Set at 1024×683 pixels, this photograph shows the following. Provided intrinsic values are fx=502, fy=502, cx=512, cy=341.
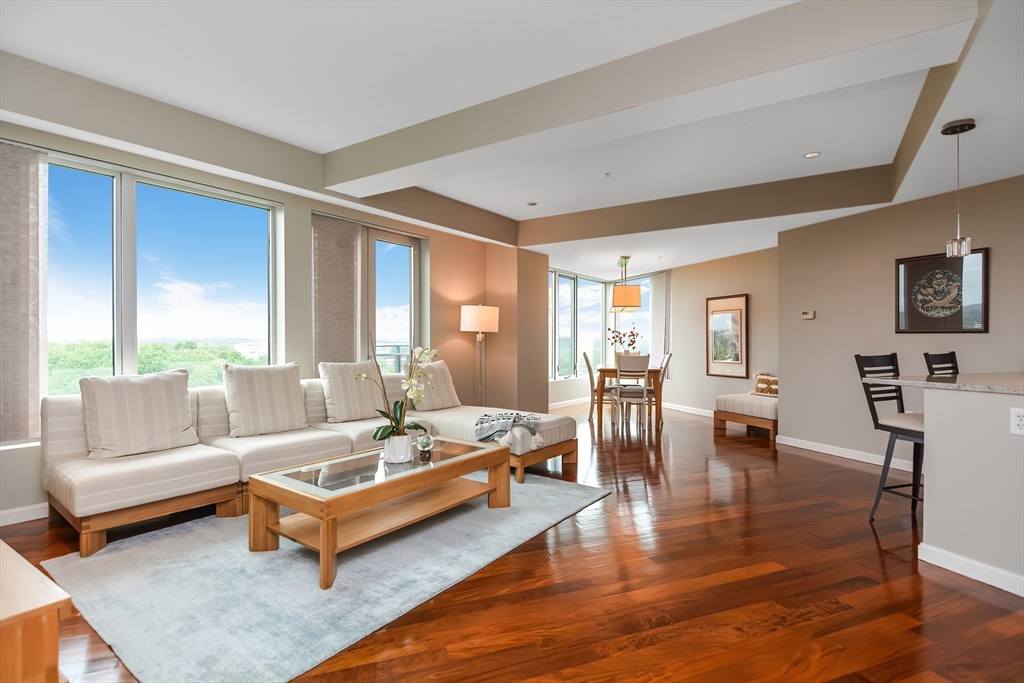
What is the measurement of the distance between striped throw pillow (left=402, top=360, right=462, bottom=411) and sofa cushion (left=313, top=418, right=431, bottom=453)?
724 millimetres

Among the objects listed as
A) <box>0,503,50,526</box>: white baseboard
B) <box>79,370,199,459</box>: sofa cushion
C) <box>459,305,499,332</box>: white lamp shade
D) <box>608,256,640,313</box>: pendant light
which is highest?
<box>608,256,640,313</box>: pendant light

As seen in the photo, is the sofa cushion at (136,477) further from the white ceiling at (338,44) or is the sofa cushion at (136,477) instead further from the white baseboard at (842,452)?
the white baseboard at (842,452)

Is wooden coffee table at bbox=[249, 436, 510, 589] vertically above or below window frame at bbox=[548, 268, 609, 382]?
below

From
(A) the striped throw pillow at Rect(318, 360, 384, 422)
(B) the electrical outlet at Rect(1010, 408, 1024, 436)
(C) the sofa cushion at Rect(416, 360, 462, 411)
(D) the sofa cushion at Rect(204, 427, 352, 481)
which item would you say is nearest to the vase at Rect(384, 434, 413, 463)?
(D) the sofa cushion at Rect(204, 427, 352, 481)

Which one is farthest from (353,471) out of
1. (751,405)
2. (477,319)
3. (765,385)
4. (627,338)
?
(627,338)

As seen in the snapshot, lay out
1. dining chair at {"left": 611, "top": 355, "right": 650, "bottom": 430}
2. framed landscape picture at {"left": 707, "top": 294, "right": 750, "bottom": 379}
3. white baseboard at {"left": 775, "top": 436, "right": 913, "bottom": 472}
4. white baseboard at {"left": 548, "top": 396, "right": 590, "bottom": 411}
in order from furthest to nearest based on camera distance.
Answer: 1. white baseboard at {"left": 548, "top": 396, "right": 590, "bottom": 411}
2. framed landscape picture at {"left": 707, "top": 294, "right": 750, "bottom": 379}
3. dining chair at {"left": 611, "top": 355, "right": 650, "bottom": 430}
4. white baseboard at {"left": 775, "top": 436, "right": 913, "bottom": 472}

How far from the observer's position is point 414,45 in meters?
2.78

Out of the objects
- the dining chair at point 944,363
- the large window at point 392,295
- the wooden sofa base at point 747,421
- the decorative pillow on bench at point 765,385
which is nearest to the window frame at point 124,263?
the large window at point 392,295

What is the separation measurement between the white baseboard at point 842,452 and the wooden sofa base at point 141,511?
5444mm

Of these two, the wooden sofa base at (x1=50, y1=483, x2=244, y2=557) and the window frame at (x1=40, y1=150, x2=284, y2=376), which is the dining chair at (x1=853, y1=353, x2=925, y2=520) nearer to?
the wooden sofa base at (x1=50, y1=483, x2=244, y2=557)

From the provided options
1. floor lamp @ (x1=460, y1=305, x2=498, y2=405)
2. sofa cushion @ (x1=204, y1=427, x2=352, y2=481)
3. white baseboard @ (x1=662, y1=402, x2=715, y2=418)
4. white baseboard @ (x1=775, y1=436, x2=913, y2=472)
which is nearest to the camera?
sofa cushion @ (x1=204, y1=427, x2=352, y2=481)

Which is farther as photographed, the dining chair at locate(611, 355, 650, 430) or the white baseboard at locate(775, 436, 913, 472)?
the dining chair at locate(611, 355, 650, 430)

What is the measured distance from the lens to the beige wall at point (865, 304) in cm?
398

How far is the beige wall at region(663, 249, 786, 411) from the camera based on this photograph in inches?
278
